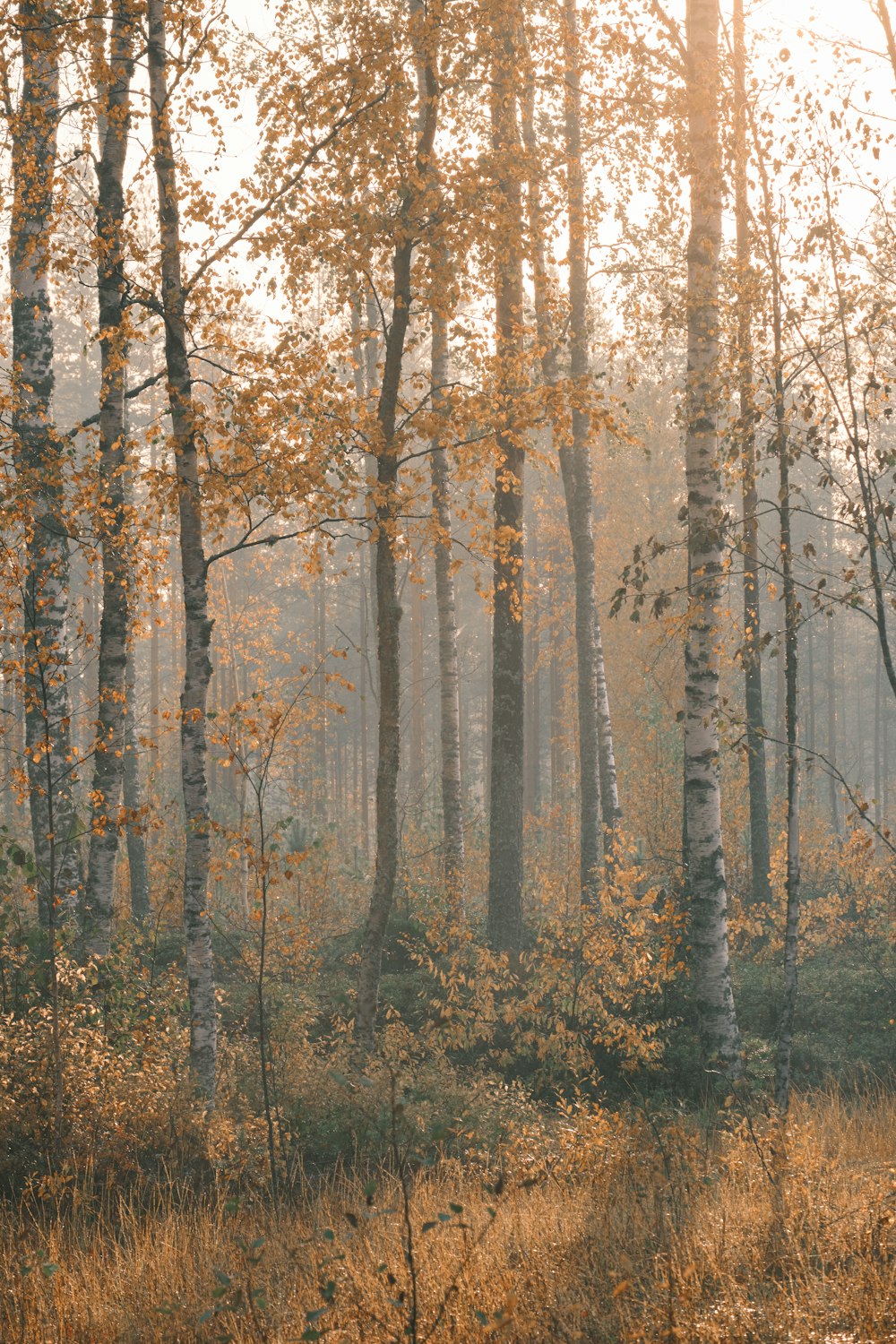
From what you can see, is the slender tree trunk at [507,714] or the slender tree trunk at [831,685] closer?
the slender tree trunk at [507,714]

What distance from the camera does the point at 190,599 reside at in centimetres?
732

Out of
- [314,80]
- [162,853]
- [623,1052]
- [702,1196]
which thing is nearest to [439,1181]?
[702,1196]

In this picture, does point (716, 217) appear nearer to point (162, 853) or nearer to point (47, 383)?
point (47, 383)

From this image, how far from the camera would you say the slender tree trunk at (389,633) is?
809 centimetres

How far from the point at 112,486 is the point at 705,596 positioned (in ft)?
14.5

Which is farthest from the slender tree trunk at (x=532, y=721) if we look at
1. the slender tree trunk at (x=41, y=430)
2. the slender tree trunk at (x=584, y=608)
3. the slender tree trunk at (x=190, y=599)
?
the slender tree trunk at (x=190, y=599)

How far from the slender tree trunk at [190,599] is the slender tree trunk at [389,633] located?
1.42 meters

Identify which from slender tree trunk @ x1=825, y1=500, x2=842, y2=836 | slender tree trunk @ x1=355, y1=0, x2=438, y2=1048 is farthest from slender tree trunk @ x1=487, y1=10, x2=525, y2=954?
slender tree trunk @ x1=825, y1=500, x2=842, y2=836

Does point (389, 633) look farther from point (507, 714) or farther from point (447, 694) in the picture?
point (447, 694)

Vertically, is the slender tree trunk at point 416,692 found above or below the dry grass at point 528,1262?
above

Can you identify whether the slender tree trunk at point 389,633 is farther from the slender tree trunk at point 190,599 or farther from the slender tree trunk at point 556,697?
the slender tree trunk at point 556,697

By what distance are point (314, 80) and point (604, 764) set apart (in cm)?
927

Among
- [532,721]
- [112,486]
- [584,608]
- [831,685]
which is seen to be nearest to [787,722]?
[112,486]

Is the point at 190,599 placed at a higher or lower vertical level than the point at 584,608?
lower
